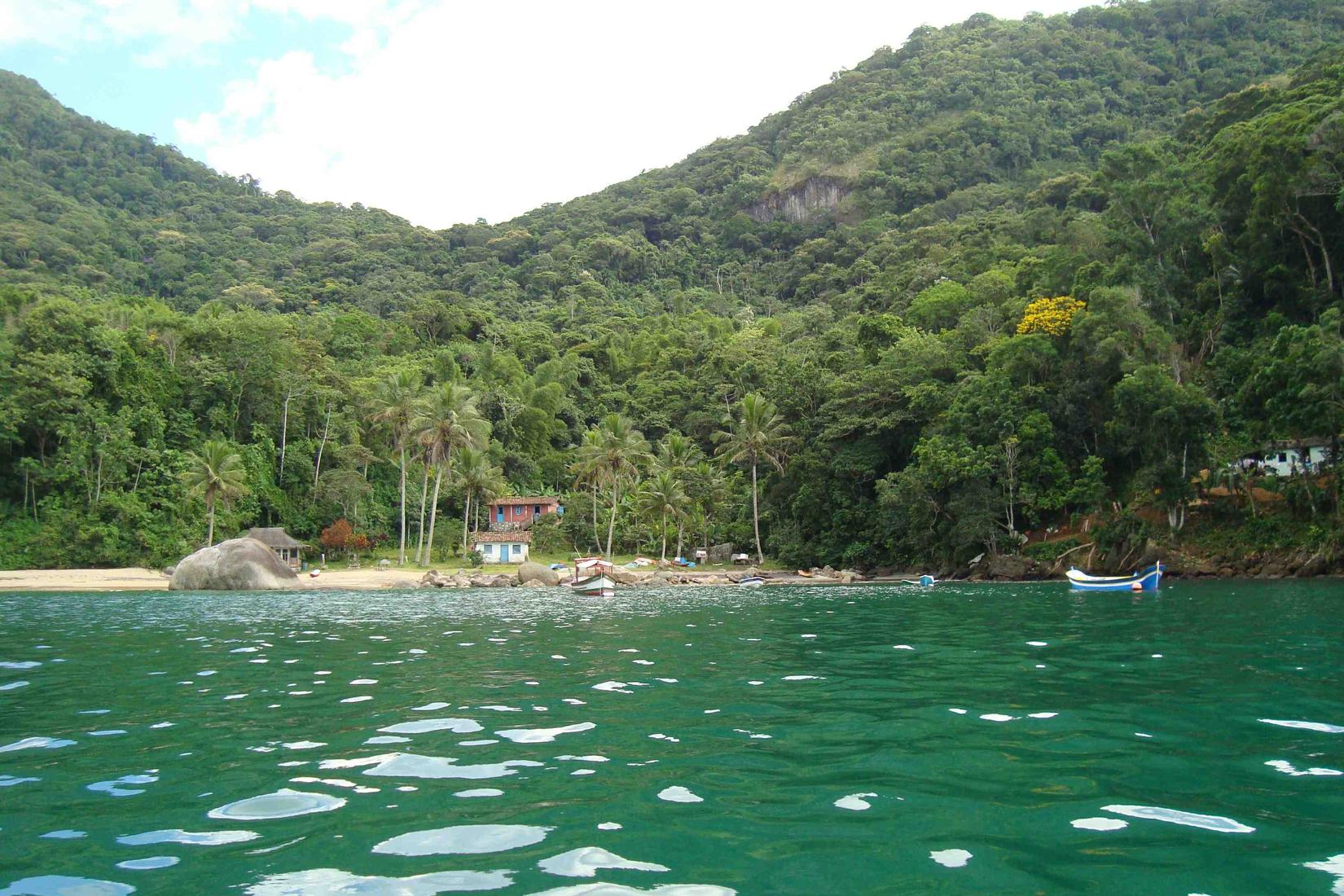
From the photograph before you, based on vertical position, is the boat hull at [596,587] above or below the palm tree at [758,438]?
below

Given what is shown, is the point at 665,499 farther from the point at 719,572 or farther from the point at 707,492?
the point at 719,572

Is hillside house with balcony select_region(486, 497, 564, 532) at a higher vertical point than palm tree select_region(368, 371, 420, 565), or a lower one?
lower

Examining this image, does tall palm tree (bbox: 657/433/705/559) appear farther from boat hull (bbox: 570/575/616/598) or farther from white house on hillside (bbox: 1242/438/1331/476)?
white house on hillside (bbox: 1242/438/1331/476)

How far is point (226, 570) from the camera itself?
38250mm

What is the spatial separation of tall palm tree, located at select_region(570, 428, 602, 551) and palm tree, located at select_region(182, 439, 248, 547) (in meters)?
21.8

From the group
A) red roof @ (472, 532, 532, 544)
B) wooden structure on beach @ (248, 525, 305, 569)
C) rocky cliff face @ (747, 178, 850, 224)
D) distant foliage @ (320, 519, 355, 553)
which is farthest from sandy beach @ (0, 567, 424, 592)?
rocky cliff face @ (747, 178, 850, 224)

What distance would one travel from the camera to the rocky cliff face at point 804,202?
486 ft

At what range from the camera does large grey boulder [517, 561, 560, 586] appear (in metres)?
45.3

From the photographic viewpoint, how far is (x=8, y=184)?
12162 centimetres

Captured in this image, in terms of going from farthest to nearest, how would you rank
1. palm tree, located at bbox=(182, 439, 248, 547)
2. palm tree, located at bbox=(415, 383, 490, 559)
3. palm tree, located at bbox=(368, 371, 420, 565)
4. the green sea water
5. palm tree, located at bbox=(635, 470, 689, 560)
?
palm tree, located at bbox=(635, 470, 689, 560), palm tree, located at bbox=(368, 371, 420, 565), palm tree, located at bbox=(415, 383, 490, 559), palm tree, located at bbox=(182, 439, 248, 547), the green sea water

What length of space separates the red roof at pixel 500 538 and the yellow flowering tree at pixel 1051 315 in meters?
35.2

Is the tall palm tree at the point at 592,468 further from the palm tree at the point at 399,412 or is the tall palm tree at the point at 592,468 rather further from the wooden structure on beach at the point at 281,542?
the wooden structure on beach at the point at 281,542

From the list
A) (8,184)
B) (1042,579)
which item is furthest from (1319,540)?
(8,184)

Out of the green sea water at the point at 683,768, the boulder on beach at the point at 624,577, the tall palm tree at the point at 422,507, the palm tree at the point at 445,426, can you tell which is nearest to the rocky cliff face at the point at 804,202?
the tall palm tree at the point at 422,507
